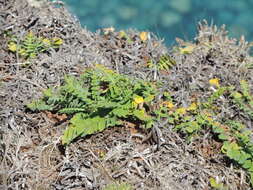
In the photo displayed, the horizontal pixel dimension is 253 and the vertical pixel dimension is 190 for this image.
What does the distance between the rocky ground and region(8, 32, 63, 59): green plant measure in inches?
2.6

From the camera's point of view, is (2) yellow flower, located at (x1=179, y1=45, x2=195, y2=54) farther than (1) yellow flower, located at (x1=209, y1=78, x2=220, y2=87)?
Yes

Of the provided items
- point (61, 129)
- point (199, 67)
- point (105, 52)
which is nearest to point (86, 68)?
point (105, 52)

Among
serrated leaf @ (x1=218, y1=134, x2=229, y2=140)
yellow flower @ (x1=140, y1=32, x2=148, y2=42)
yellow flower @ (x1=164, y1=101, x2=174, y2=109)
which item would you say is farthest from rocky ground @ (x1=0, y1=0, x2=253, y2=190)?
yellow flower @ (x1=164, y1=101, x2=174, y2=109)

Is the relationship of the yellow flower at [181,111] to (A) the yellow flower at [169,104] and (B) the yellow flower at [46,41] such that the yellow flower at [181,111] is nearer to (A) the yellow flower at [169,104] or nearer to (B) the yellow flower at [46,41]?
(A) the yellow flower at [169,104]

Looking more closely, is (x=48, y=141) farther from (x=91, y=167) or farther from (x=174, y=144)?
(x=174, y=144)

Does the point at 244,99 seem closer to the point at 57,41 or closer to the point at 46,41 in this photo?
the point at 57,41

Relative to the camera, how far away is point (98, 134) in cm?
471

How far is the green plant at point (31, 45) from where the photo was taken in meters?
5.69

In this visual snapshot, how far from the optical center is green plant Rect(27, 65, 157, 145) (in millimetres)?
4617

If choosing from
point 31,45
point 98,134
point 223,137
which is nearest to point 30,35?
point 31,45

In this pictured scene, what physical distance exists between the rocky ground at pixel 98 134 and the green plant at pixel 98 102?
0.12 m

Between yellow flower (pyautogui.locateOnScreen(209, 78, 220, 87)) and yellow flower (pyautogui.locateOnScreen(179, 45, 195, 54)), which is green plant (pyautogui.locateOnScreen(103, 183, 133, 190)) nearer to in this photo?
yellow flower (pyautogui.locateOnScreen(209, 78, 220, 87))

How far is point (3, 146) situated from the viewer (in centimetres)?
457

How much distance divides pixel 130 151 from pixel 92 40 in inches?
86.7
